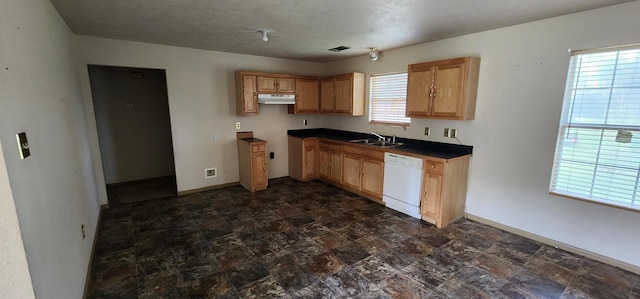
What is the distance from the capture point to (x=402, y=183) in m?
3.79

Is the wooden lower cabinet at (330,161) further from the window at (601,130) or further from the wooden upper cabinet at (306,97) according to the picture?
the window at (601,130)

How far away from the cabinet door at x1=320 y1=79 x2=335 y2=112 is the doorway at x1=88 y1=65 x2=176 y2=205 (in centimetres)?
290

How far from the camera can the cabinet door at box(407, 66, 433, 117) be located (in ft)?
11.9

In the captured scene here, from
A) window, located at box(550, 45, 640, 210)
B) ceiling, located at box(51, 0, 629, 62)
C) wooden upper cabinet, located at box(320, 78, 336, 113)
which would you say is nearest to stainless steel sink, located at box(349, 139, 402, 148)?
wooden upper cabinet, located at box(320, 78, 336, 113)

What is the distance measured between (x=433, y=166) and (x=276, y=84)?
10.2ft

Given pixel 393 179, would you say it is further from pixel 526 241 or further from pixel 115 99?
pixel 115 99

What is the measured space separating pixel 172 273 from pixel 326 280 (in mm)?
1443

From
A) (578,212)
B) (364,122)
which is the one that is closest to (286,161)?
(364,122)

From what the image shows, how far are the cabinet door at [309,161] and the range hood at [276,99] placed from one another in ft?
3.05

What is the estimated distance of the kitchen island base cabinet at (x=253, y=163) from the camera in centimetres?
467

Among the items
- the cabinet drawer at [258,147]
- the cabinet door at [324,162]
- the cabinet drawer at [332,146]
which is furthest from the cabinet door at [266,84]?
the cabinet door at [324,162]

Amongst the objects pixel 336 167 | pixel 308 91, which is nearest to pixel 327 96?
pixel 308 91

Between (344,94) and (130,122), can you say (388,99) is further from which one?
(130,122)

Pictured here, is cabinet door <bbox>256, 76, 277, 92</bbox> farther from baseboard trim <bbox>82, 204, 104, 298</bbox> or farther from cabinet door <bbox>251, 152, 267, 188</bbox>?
baseboard trim <bbox>82, 204, 104, 298</bbox>
